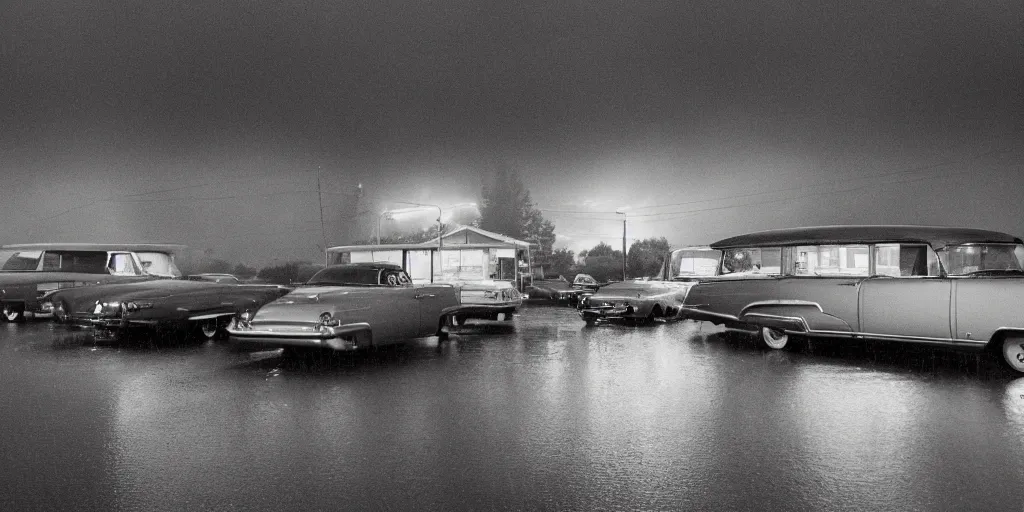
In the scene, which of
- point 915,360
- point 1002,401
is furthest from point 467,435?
point 915,360

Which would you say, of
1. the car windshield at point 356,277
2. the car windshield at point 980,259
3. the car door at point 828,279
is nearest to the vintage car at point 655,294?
the car door at point 828,279

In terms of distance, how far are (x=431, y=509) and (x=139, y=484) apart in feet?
6.20

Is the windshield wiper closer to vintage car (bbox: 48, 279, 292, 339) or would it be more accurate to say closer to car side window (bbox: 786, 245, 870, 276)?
car side window (bbox: 786, 245, 870, 276)

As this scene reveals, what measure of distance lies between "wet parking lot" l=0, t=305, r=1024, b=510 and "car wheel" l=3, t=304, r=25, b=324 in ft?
22.5

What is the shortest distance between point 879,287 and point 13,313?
58.9 feet

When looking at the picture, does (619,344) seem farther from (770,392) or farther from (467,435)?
(467,435)

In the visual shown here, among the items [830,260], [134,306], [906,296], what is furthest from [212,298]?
[906,296]

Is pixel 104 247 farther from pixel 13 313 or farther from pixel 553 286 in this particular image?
pixel 553 286

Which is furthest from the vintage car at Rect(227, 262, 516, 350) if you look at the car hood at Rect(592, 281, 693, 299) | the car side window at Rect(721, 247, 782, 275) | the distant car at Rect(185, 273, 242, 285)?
the distant car at Rect(185, 273, 242, 285)

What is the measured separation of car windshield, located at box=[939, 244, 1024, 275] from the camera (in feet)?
28.4

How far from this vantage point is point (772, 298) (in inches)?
391

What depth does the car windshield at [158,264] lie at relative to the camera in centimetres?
1333

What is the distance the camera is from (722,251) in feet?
37.7

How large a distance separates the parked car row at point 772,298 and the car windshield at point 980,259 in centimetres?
2
